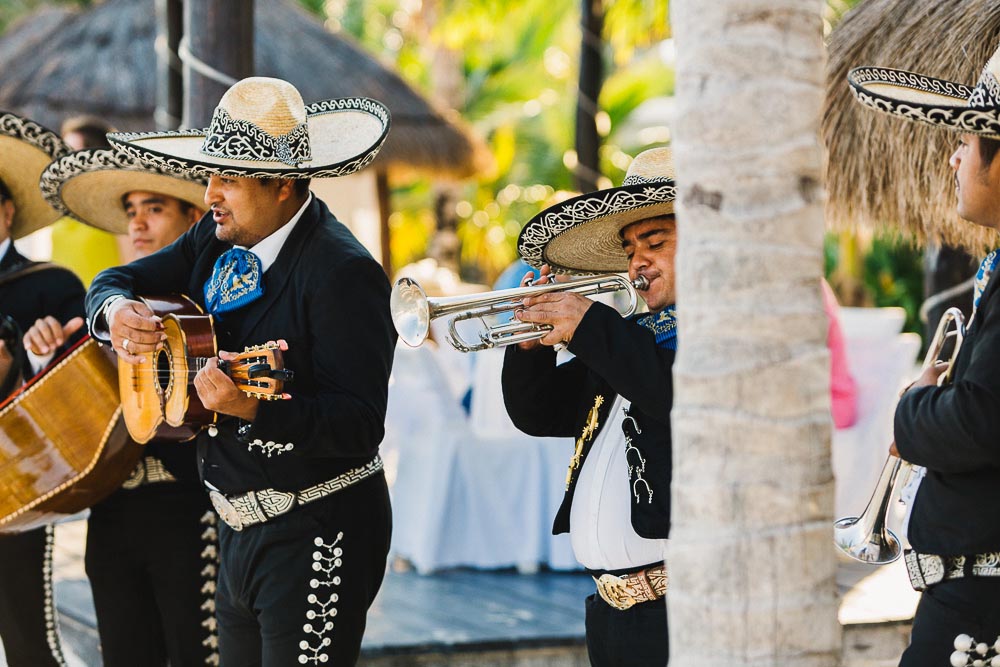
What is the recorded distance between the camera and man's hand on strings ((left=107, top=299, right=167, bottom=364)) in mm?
3420

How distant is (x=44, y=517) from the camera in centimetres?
394

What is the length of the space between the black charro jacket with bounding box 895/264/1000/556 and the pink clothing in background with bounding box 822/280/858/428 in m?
3.34

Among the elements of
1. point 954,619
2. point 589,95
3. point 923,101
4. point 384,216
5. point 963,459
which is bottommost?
point 384,216

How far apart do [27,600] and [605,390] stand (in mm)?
2166

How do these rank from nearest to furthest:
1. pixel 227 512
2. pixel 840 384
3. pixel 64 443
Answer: pixel 227 512 < pixel 64 443 < pixel 840 384

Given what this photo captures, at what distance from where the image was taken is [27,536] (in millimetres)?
4105

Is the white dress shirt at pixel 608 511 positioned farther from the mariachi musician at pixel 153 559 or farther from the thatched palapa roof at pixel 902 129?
the thatched palapa roof at pixel 902 129

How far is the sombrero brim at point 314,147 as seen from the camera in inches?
128

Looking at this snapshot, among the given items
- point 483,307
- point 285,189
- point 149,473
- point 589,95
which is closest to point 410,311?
point 483,307

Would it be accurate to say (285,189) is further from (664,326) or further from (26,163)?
(26,163)

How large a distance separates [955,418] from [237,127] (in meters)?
1.93

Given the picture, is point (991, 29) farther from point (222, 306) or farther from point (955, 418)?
point (222, 306)

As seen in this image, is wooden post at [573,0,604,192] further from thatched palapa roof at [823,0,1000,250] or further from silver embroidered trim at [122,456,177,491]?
silver embroidered trim at [122,456,177,491]

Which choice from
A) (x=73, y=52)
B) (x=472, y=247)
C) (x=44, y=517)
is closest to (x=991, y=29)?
(x=44, y=517)
